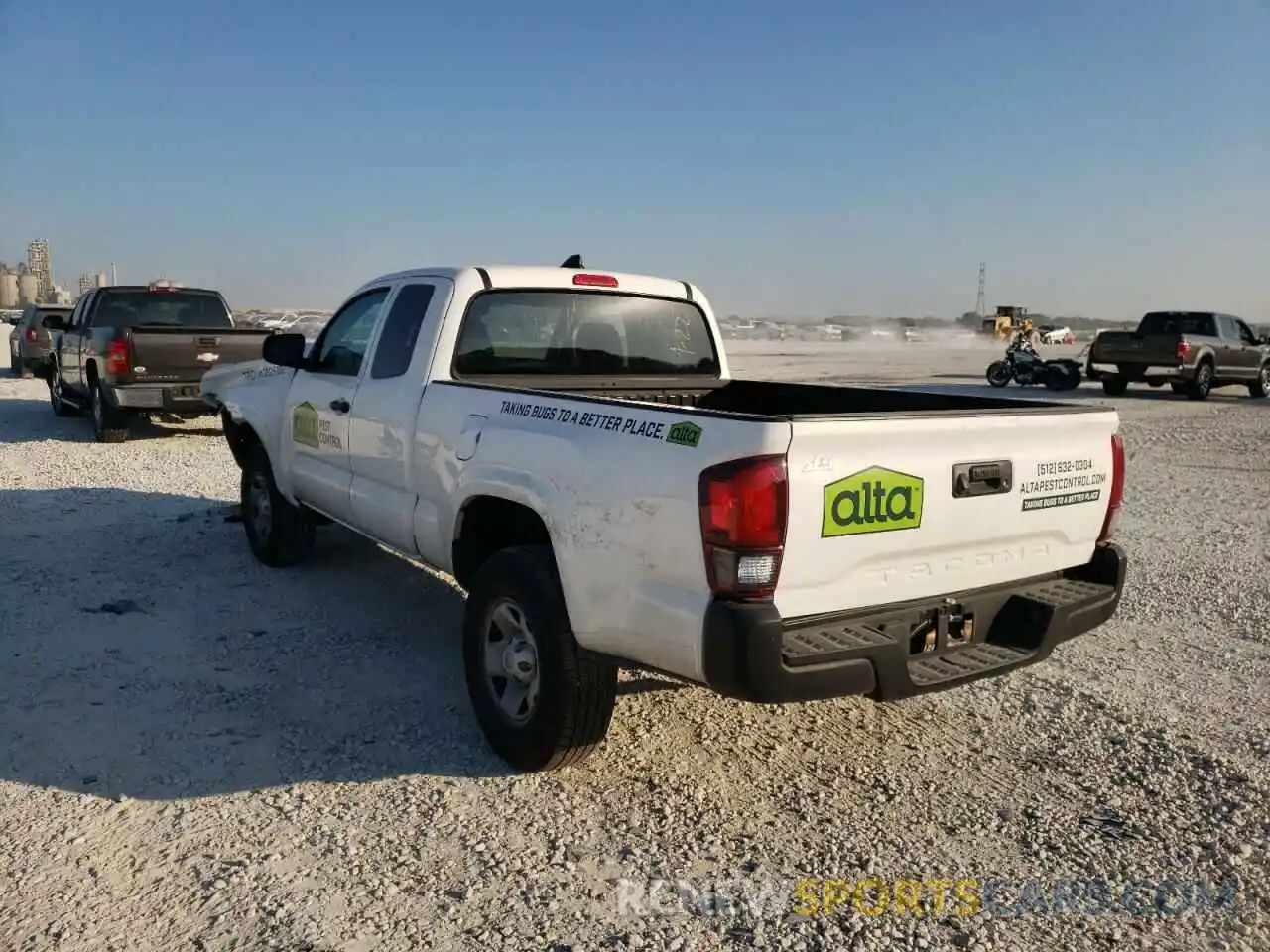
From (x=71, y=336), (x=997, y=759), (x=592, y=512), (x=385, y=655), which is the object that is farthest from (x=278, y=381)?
(x=71, y=336)

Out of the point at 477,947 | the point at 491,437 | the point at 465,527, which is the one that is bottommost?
the point at 477,947

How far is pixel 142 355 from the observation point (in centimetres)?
1157

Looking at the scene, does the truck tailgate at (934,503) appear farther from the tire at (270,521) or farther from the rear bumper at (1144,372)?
the rear bumper at (1144,372)

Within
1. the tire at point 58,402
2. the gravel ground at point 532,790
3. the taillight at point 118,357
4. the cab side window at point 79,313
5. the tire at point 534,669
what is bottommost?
the gravel ground at point 532,790

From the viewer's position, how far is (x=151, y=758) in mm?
3943

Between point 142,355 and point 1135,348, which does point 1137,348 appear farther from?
point 142,355

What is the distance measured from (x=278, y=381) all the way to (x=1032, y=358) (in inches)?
824

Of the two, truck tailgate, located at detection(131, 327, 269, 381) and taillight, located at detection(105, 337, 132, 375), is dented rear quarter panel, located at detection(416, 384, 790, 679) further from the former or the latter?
taillight, located at detection(105, 337, 132, 375)

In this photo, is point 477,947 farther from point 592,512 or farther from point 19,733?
point 19,733

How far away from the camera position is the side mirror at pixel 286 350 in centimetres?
591

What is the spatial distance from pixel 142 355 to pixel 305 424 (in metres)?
6.77

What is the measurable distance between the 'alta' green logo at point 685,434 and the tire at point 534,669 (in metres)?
0.81

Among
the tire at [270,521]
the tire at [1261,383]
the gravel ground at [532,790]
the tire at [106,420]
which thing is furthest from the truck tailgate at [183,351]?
the tire at [1261,383]

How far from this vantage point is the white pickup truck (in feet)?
10.0
